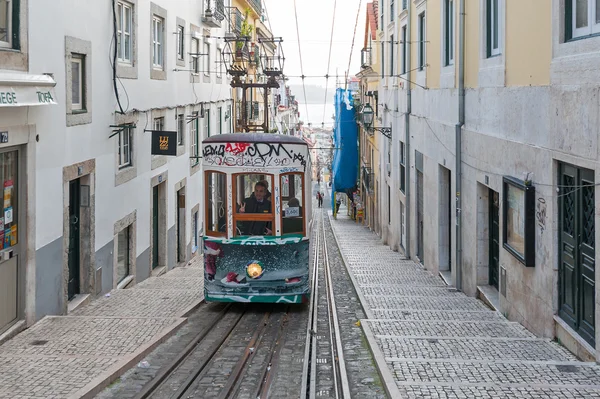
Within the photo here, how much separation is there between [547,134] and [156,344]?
217 inches

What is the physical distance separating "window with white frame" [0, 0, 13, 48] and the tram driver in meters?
4.13

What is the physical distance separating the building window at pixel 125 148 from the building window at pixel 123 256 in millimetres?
1324

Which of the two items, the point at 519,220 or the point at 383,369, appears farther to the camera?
the point at 519,220

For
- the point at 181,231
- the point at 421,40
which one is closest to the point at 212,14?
the point at 421,40

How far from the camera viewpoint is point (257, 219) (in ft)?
36.6

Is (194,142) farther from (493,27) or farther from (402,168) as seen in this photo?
(493,27)

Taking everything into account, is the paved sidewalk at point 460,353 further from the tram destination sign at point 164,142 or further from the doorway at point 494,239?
the tram destination sign at point 164,142

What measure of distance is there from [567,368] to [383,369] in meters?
1.84

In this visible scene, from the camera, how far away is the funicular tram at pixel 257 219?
11.1m

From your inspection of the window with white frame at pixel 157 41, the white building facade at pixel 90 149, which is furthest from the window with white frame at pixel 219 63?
the window with white frame at pixel 157 41

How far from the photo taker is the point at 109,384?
23.9 ft

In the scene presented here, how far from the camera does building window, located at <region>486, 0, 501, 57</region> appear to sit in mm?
11883

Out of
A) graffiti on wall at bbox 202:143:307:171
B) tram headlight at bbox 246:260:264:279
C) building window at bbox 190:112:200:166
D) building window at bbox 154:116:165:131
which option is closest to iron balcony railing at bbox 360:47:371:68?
building window at bbox 190:112:200:166

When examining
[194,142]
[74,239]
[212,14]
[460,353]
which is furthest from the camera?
[212,14]
